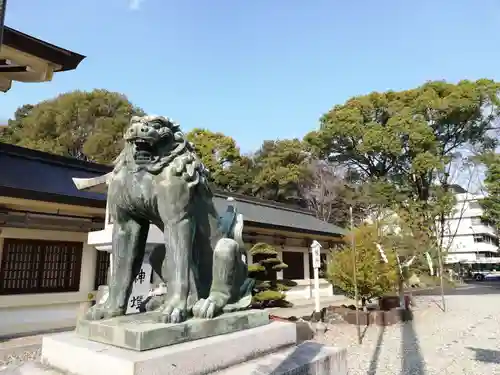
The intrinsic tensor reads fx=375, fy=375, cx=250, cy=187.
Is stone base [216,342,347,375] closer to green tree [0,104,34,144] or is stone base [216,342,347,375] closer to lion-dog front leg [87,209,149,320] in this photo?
lion-dog front leg [87,209,149,320]

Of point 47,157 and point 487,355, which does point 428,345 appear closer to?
point 487,355

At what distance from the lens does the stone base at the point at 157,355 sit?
1883 mm

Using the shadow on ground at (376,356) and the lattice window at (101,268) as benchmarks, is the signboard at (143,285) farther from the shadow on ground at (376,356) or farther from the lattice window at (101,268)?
the lattice window at (101,268)

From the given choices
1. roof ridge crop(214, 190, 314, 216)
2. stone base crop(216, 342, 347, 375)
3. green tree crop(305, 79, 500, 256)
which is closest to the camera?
stone base crop(216, 342, 347, 375)

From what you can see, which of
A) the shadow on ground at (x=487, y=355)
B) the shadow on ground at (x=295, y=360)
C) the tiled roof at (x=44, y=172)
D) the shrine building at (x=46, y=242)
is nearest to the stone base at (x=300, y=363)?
the shadow on ground at (x=295, y=360)

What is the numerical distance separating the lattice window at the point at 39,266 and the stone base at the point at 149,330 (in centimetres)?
766

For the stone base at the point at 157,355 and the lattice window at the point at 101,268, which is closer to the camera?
the stone base at the point at 157,355

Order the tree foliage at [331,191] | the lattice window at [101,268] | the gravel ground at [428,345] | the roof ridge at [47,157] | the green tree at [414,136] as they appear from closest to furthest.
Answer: the gravel ground at [428,345], the roof ridge at [47,157], the lattice window at [101,268], the green tree at [414,136], the tree foliage at [331,191]

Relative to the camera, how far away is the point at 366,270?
10.6m

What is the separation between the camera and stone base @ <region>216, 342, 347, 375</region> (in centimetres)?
233

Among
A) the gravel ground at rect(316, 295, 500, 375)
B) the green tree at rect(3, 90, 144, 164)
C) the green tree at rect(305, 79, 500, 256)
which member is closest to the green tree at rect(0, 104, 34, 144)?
the green tree at rect(3, 90, 144, 164)

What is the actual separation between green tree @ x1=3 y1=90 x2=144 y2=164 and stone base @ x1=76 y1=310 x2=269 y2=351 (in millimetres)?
20872

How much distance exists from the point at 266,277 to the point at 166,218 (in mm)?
10540

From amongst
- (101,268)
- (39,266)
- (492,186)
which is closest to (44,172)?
(39,266)
